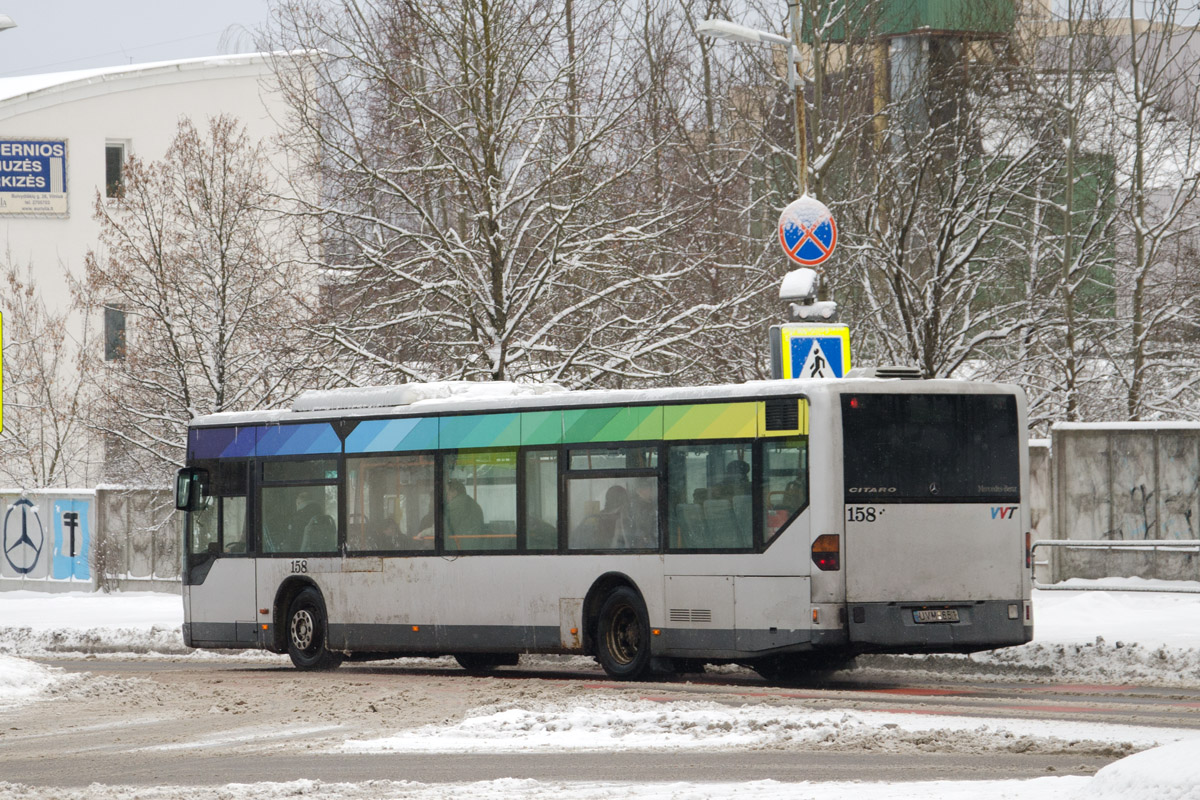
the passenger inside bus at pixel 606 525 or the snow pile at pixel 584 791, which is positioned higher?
the passenger inside bus at pixel 606 525

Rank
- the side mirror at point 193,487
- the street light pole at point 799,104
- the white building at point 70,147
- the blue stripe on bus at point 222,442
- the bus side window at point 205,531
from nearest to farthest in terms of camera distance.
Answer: the street light pole at point 799,104, the blue stripe on bus at point 222,442, the bus side window at point 205,531, the side mirror at point 193,487, the white building at point 70,147

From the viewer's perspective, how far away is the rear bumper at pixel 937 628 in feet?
50.7

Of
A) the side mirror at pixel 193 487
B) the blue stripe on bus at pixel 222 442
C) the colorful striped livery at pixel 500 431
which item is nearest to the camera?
the colorful striped livery at pixel 500 431

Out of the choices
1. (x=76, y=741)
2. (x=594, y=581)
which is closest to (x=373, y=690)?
(x=594, y=581)

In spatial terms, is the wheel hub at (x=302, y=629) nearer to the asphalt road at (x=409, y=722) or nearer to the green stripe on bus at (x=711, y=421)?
the asphalt road at (x=409, y=722)

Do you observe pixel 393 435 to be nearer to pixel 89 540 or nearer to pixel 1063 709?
pixel 1063 709

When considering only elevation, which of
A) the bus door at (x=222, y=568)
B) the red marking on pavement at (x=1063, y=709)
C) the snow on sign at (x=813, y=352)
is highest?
the snow on sign at (x=813, y=352)

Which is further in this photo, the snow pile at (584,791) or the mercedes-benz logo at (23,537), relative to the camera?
the mercedes-benz logo at (23,537)

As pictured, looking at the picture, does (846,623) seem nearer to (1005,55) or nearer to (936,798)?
(936,798)

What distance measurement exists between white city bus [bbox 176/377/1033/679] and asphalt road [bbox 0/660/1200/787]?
0.50 meters

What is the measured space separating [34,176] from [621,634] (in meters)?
45.9

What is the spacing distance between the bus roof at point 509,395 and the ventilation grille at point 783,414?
75mm

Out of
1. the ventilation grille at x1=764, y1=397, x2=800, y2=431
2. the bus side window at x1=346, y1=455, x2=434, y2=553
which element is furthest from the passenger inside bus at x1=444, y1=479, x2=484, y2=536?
the ventilation grille at x1=764, y1=397, x2=800, y2=431

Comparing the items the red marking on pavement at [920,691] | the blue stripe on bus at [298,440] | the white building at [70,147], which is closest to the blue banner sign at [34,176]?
the white building at [70,147]
